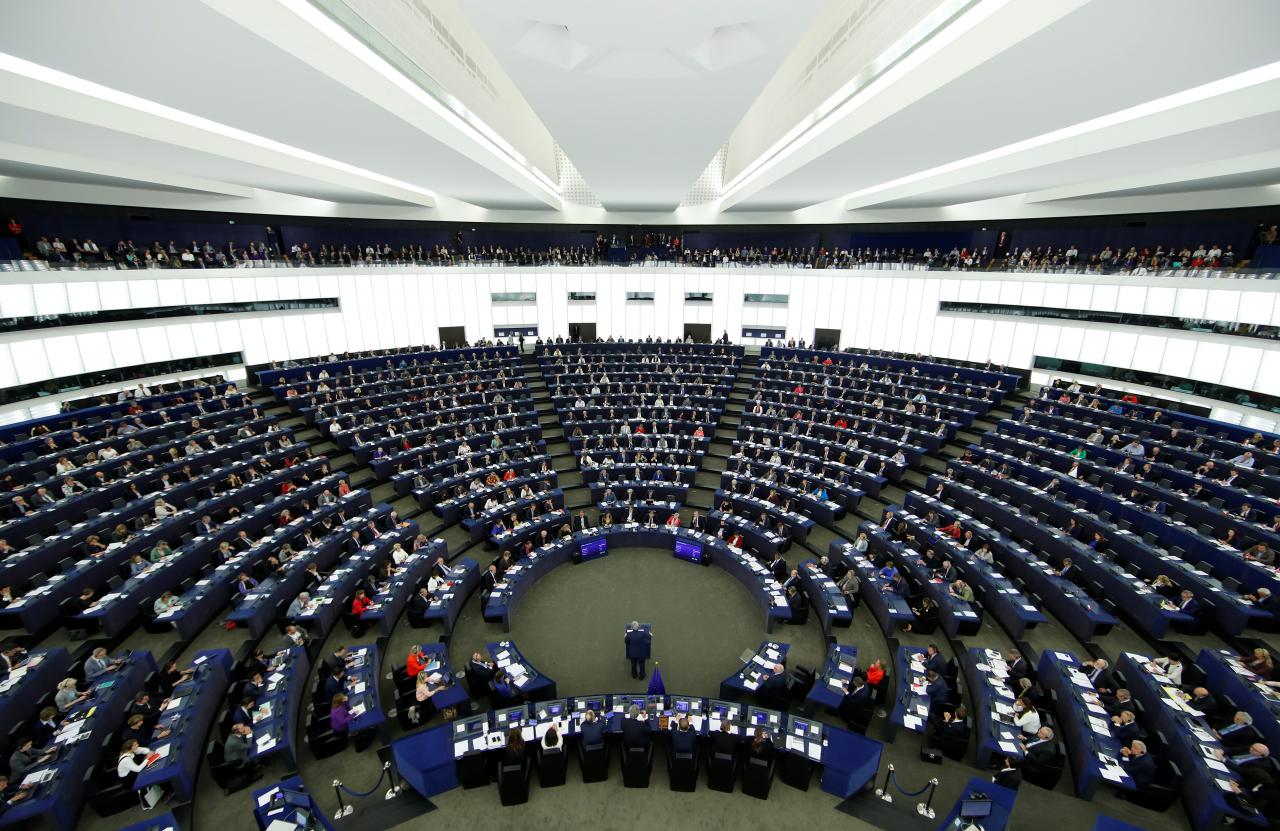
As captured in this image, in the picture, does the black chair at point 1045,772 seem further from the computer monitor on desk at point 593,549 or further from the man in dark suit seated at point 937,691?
the computer monitor on desk at point 593,549

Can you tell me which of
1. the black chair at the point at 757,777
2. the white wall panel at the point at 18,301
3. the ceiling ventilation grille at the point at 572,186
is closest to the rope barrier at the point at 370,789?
the black chair at the point at 757,777

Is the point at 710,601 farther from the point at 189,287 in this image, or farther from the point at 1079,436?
the point at 189,287

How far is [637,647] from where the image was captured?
10.0m

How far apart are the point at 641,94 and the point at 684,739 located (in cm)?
1085

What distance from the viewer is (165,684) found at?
28.3 feet

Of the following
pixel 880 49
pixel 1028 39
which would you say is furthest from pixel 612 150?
pixel 1028 39

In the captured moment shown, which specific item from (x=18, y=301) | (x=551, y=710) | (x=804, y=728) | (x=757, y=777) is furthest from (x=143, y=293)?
(x=804, y=728)

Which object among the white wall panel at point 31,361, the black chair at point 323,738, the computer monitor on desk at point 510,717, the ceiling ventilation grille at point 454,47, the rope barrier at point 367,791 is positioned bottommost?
the rope barrier at point 367,791

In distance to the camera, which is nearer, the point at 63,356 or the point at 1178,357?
the point at 63,356

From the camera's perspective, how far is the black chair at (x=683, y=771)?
25.9 ft

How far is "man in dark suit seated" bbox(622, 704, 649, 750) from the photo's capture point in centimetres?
801

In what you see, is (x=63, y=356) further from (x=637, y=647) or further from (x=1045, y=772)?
(x=1045, y=772)

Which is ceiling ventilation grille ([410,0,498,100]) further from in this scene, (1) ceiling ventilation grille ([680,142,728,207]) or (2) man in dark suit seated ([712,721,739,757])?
(2) man in dark suit seated ([712,721,739,757])

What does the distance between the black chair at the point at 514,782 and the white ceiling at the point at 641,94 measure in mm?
10233
